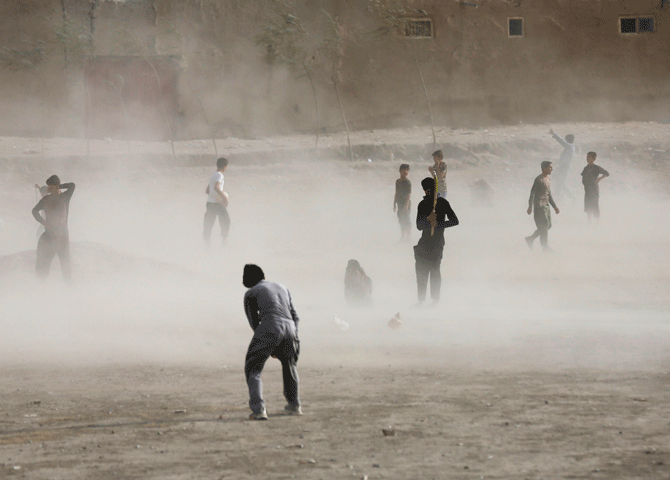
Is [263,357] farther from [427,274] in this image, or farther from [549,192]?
[549,192]

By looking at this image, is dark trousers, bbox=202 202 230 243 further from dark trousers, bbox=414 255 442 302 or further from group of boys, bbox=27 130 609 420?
dark trousers, bbox=414 255 442 302

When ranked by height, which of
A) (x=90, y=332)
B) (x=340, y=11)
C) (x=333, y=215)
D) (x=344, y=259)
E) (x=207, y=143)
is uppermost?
(x=340, y=11)

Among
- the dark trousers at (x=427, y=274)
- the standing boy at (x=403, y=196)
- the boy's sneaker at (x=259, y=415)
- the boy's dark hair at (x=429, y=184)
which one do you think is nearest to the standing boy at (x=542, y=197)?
the standing boy at (x=403, y=196)

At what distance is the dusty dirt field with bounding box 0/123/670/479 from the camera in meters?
5.34

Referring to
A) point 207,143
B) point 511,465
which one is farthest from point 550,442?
point 207,143

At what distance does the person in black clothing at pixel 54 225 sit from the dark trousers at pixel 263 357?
517 centimetres

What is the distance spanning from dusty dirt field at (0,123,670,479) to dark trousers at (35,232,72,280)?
0.33m

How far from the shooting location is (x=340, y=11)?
87.5 ft

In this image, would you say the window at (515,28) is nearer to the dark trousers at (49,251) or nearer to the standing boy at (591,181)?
the standing boy at (591,181)

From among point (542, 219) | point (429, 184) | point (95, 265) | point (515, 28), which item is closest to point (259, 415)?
point (429, 184)

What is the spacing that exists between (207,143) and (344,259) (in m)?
12.0

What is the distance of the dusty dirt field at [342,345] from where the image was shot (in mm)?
5344

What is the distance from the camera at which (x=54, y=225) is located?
10.6 m

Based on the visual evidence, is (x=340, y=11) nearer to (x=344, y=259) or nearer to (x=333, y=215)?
(x=333, y=215)
